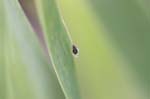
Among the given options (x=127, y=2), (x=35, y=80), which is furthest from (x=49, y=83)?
(x=127, y=2)

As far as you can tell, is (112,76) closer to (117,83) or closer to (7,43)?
(117,83)

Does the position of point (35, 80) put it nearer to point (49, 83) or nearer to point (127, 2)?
point (49, 83)
